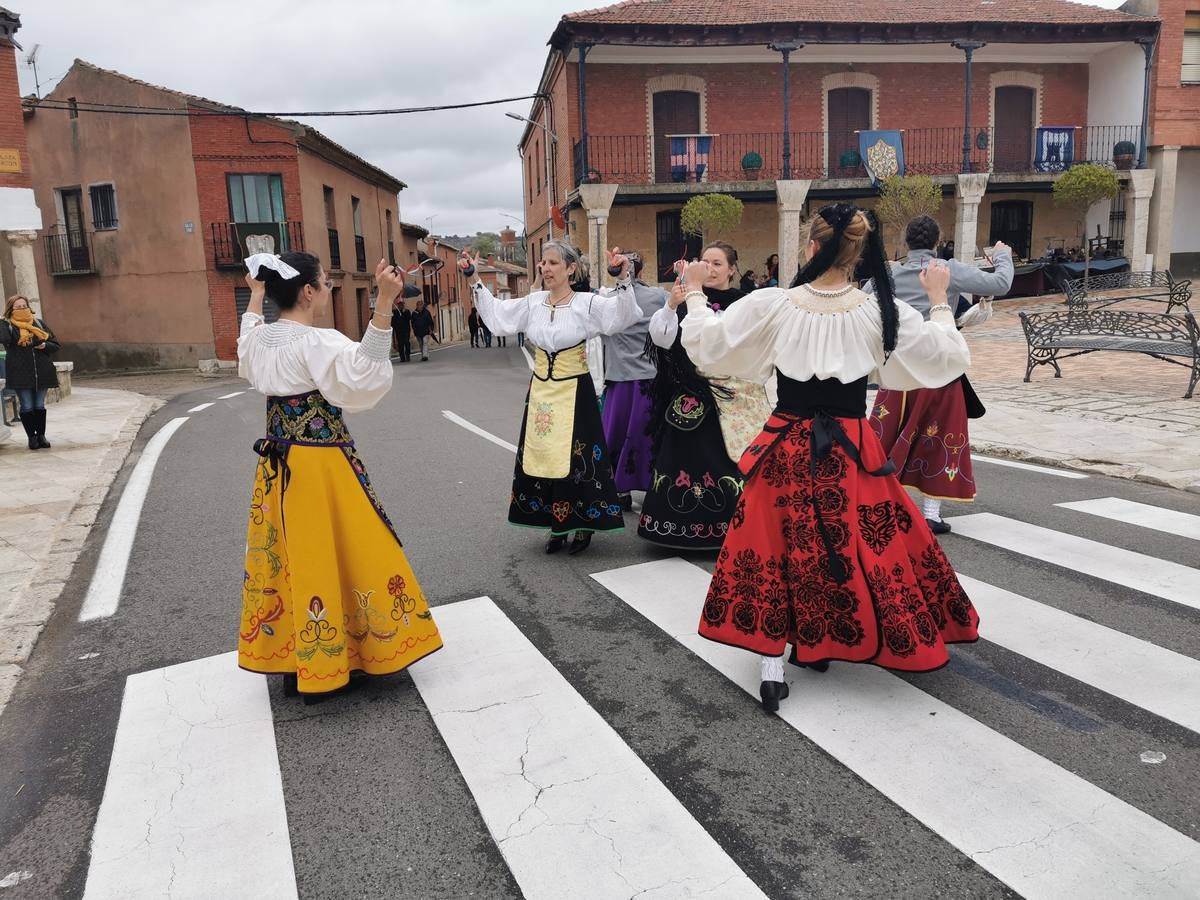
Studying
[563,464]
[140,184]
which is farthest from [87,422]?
[140,184]

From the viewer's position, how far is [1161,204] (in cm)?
2622

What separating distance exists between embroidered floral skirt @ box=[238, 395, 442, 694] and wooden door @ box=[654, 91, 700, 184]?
23903mm

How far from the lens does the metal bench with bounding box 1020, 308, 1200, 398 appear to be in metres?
10.1

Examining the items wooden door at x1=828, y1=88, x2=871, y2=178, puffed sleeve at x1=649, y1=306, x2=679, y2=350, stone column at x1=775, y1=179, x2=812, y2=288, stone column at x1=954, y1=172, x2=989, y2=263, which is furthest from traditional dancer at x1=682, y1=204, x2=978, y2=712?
wooden door at x1=828, y1=88, x2=871, y2=178

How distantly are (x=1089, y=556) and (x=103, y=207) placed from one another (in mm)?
28046

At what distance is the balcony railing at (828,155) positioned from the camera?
25.8 meters

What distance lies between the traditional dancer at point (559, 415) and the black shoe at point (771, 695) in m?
2.11

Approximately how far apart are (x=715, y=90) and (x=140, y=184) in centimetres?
1609

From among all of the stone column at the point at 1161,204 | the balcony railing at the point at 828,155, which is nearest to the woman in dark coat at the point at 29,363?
the balcony railing at the point at 828,155

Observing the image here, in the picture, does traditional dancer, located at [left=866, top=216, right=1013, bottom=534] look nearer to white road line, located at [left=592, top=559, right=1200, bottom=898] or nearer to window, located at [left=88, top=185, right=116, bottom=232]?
white road line, located at [left=592, top=559, right=1200, bottom=898]

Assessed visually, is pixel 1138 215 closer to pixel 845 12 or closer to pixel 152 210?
pixel 845 12

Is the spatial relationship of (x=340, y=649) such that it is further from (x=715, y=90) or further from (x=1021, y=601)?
(x=715, y=90)

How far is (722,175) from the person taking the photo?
26.1m

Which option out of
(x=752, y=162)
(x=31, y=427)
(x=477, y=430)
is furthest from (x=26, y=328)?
(x=752, y=162)
